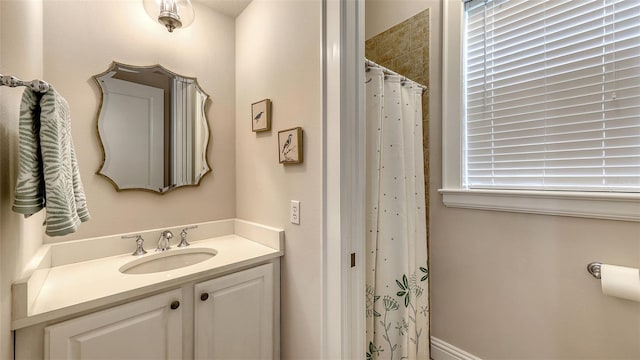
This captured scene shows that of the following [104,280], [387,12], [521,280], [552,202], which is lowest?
[521,280]

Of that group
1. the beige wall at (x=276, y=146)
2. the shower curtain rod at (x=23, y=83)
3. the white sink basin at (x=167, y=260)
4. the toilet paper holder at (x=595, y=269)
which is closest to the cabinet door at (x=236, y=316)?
the beige wall at (x=276, y=146)

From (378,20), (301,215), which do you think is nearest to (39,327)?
(301,215)

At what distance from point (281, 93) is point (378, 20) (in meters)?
1.14

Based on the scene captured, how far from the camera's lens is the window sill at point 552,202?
3.43 ft

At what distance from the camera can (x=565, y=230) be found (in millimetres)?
1202

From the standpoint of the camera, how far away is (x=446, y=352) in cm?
164

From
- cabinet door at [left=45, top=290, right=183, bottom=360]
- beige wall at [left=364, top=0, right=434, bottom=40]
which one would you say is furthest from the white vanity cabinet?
beige wall at [left=364, top=0, right=434, bottom=40]

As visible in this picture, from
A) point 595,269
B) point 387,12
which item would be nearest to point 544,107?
point 595,269

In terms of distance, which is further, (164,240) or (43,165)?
(164,240)

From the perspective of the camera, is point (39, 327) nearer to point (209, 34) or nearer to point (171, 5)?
point (171, 5)

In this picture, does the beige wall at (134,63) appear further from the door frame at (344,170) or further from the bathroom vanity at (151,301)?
the door frame at (344,170)

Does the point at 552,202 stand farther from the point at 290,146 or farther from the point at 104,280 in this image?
the point at 104,280

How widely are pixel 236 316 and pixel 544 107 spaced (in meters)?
1.79

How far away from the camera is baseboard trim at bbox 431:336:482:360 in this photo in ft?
5.13
